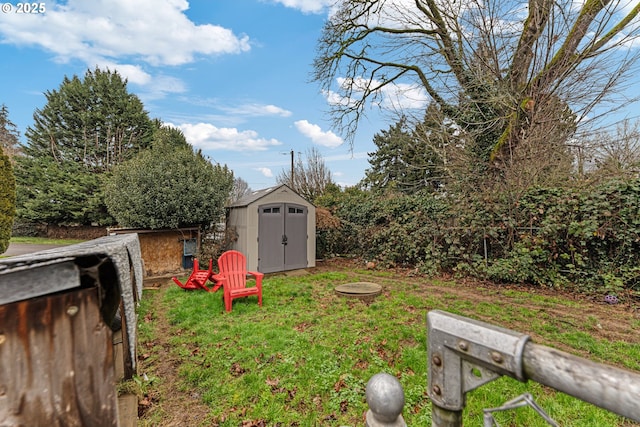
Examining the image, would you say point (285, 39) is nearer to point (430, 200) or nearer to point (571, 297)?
point (430, 200)

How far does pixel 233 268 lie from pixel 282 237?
2.81 m

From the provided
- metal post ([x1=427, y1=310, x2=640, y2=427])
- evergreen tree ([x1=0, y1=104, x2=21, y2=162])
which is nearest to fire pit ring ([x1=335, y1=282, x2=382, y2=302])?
metal post ([x1=427, y1=310, x2=640, y2=427])

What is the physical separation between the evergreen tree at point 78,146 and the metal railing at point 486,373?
17.2 meters

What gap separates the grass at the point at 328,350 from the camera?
2.34 metres

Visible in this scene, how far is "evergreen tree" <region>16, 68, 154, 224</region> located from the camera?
1463 centimetres

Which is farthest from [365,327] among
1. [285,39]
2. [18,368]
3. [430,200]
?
[285,39]

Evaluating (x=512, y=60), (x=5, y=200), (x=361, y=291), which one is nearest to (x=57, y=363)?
(x=361, y=291)

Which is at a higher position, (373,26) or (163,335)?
(373,26)

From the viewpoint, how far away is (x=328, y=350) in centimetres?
322

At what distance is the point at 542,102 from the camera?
21.7 feet

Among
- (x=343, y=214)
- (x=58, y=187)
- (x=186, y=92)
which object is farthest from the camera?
(x=58, y=187)

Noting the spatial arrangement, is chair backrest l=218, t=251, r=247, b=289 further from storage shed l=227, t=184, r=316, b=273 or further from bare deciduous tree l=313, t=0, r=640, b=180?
bare deciduous tree l=313, t=0, r=640, b=180

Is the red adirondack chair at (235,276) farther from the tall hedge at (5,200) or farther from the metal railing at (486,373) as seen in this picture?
the tall hedge at (5,200)

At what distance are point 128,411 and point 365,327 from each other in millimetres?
2639
